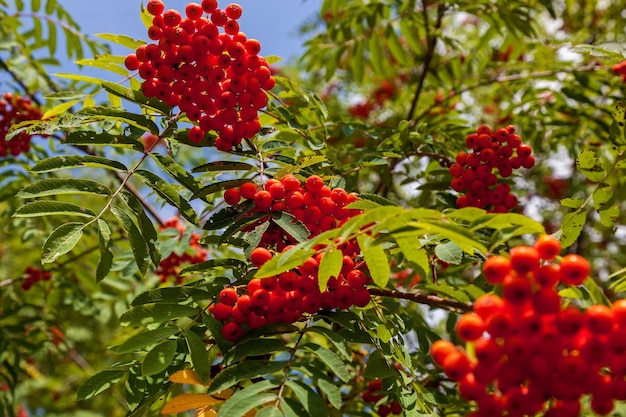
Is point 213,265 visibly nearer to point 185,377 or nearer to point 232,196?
point 232,196

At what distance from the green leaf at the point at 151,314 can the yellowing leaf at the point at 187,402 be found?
0.28 meters

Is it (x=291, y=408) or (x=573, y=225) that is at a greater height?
(x=573, y=225)

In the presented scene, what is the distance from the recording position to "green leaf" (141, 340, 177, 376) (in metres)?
1.76

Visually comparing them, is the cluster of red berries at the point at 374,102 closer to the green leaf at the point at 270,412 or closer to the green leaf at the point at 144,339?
the green leaf at the point at 144,339

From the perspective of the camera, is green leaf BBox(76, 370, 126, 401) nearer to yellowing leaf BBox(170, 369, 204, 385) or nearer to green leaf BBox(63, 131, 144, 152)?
yellowing leaf BBox(170, 369, 204, 385)

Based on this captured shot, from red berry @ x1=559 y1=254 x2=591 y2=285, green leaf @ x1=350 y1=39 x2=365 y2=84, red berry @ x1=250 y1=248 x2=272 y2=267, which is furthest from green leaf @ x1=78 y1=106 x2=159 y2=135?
green leaf @ x1=350 y1=39 x2=365 y2=84

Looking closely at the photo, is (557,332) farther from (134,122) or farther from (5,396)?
(5,396)

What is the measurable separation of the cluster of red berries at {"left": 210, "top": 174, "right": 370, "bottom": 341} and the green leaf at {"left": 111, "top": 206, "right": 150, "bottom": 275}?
0.34m

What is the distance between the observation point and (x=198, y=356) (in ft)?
6.08

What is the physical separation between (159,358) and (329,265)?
2.12ft

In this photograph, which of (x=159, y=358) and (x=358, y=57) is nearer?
(x=159, y=358)

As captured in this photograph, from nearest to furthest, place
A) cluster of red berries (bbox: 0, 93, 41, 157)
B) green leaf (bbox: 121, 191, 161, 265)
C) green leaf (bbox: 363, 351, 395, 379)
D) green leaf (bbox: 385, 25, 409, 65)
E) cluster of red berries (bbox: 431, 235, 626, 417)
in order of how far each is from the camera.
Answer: cluster of red berries (bbox: 431, 235, 626, 417), green leaf (bbox: 363, 351, 395, 379), green leaf (bbox: 121, 191, 161, 265), cluster of red berries (bbox: 0, 93, 41, 157), green leaf (bbox: 385, 25, 409, 65)

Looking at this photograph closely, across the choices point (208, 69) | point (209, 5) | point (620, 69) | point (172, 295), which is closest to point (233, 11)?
point (209, 5)

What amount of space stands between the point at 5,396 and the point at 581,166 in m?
4.36
